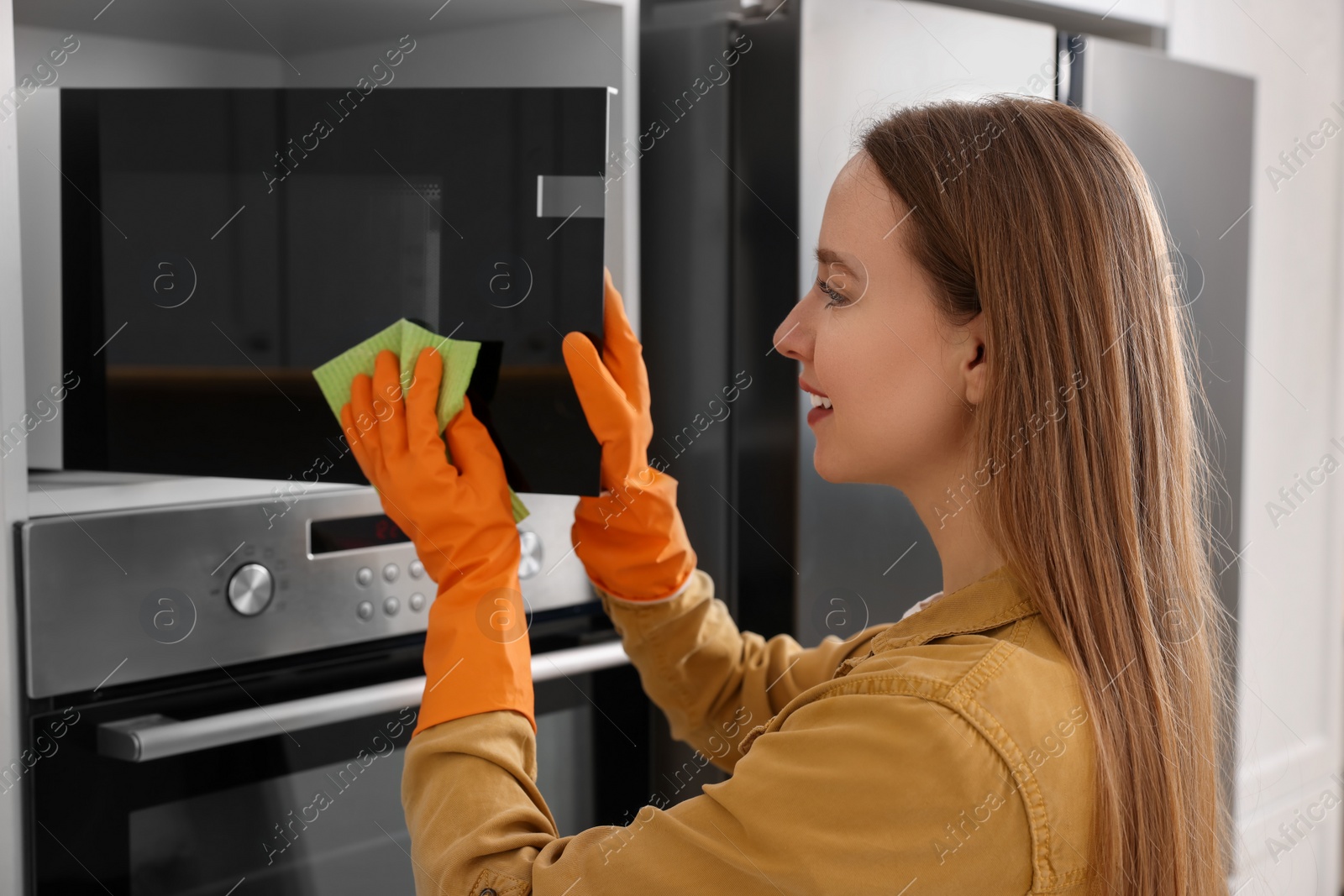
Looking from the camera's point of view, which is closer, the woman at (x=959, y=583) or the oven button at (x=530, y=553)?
the woman at (x=959, y=583)

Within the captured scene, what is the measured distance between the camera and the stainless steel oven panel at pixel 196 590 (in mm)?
851

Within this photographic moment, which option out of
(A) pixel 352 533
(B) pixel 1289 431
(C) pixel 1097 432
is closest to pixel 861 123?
(C) pixel 1097 432

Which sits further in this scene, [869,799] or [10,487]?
[10,487]

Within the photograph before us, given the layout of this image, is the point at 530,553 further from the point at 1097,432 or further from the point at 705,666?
the point at 1097,432

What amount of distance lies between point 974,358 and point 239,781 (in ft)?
2.12

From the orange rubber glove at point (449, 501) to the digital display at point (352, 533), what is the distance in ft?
0.47

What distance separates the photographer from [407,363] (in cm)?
85

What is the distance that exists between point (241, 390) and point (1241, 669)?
1.41m

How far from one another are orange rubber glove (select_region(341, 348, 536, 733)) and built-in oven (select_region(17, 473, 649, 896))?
0.54 feet

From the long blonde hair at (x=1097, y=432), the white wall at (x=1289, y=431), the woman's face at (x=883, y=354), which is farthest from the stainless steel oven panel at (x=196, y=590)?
the white wall at (x=1289, y=431)

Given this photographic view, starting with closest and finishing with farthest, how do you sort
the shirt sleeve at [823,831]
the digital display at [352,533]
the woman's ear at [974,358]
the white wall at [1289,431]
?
the shirt sleeve at [823,831] < the woman's ear at [974,358] < the digital display at [352,533] < the white wall at [1289,431]

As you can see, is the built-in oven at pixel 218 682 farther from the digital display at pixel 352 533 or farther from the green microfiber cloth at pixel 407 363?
the green microfiber cloth at pixel 407 363

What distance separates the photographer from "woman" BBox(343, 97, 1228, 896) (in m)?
0.66

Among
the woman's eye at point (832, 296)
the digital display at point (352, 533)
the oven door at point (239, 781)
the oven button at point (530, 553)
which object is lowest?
the oven door at point (239, 781)
